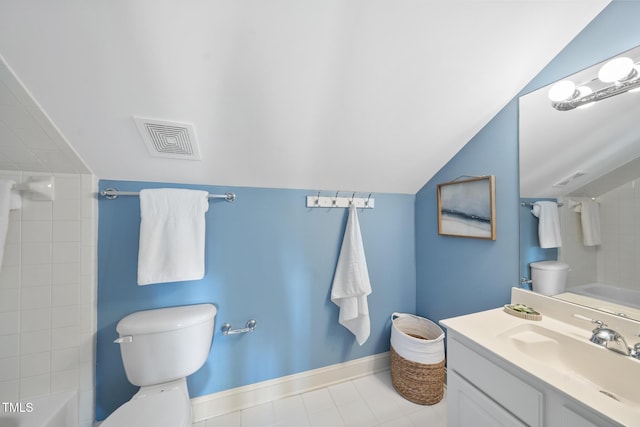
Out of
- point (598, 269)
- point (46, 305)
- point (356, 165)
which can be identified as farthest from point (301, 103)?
point (46, 305)

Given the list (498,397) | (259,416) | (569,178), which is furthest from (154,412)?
(569,178)

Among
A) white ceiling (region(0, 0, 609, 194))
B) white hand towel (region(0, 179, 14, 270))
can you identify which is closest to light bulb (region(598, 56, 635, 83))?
white ceiling (region(0, 0, 609, 194))

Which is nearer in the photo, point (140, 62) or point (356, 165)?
point (140, 62)

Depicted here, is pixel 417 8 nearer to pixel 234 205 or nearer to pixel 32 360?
pixel 234 205

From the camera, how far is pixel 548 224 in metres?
1.05

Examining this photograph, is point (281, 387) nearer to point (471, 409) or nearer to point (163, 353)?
point (163, 353)

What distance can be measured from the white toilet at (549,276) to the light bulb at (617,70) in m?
0.80

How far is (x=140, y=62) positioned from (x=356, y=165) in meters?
1.13

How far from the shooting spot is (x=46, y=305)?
1035 millimetres

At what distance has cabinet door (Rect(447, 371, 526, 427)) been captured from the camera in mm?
720

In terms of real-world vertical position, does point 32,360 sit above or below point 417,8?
below

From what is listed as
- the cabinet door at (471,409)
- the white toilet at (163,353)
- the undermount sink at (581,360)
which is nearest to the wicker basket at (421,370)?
the cabinet door at (471,409)

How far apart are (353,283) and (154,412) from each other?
45.9 inches

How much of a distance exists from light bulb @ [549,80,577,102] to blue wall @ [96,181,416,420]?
1.00 meters
